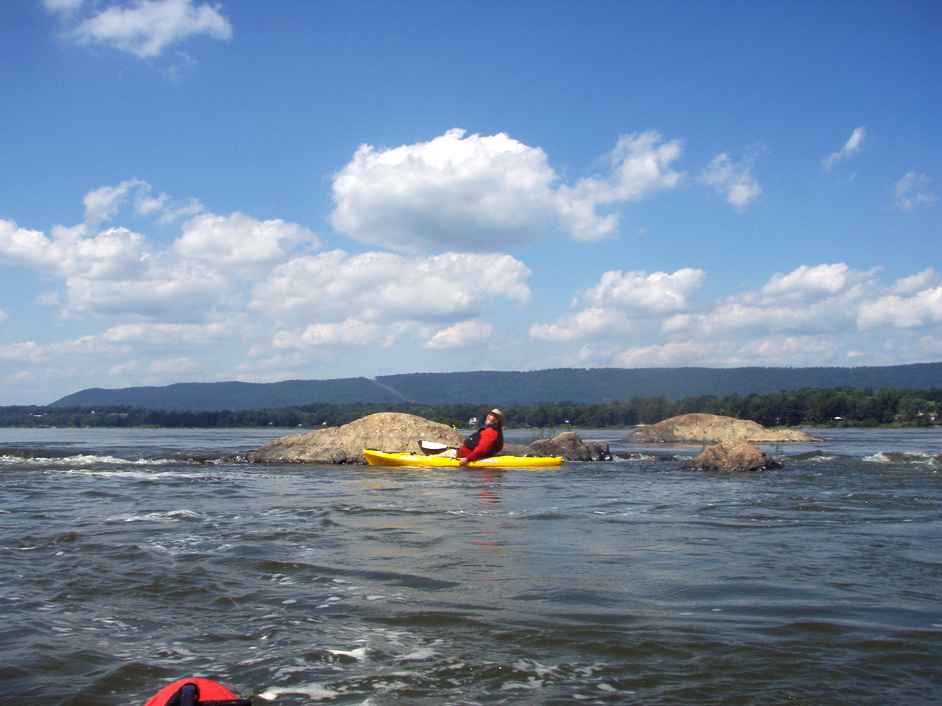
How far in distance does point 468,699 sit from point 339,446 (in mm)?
24217

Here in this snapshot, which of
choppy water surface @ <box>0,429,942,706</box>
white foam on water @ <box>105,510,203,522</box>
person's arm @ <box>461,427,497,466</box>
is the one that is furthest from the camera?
person's arm @ <box>461,427,497,466</box>

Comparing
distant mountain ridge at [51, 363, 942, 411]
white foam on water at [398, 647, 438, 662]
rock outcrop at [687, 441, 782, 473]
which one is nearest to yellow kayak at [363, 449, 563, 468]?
rock outcrop at [687, 441, 782, 473]

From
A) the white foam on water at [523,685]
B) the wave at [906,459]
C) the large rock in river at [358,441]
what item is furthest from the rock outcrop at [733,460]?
the white foam on water at [523,685]

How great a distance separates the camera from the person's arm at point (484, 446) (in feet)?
85.1

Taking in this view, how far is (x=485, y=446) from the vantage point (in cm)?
2606

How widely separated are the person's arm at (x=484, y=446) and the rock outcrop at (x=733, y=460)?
597 centimetres

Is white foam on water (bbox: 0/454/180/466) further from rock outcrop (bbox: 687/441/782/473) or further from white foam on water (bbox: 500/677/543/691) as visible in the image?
Answer: white foam on water (bbox: 500/677/543/691)

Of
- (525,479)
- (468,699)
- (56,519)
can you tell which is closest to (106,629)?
(468,699)

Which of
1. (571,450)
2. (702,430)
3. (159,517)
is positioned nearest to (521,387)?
(702,430)

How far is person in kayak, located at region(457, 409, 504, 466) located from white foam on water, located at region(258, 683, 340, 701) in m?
20.6

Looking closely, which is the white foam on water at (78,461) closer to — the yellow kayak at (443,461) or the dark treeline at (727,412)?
the yellow kayak at (443,461)

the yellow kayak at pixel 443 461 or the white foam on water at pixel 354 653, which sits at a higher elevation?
the white foam on water at pixel 354 653

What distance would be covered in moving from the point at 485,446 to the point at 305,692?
21024 mm

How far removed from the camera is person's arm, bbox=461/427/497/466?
25938 millimetres
